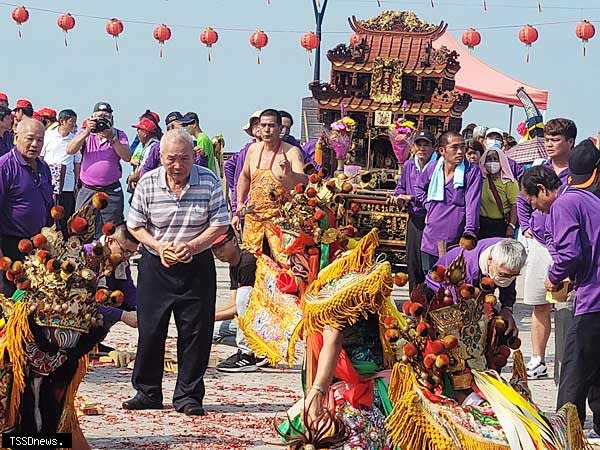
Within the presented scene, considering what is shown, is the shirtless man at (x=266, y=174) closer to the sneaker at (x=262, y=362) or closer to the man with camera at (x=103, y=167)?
the sneaker at (x=262, y=362)

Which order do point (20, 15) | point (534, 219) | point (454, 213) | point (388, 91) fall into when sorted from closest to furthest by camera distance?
point (534, 219), point (454, 213), point (388, 91), point (20, 15)

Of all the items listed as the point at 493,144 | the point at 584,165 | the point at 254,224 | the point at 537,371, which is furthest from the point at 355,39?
the point at 584,165

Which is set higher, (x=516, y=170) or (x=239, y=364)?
(x=516, y=170)

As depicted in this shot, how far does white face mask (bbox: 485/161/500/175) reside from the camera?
34.7ft

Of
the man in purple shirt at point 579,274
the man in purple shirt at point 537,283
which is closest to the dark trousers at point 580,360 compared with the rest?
the man in purple shirt at point 579,274

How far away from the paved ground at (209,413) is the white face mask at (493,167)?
200 cm

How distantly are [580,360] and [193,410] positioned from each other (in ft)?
7.90

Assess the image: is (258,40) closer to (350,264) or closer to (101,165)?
(101,165)

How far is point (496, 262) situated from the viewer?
5.31 m

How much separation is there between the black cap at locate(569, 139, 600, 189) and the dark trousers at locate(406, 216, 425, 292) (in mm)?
4380

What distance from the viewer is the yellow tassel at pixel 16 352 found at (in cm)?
513

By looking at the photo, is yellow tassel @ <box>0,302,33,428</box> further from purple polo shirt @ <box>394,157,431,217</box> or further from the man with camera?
the man with camera

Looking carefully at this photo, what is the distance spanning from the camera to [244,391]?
806 centimetres

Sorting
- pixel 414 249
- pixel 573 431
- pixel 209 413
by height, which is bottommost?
pixel 209 413
